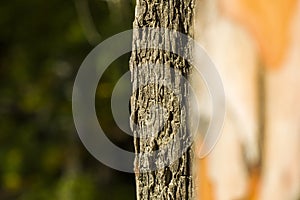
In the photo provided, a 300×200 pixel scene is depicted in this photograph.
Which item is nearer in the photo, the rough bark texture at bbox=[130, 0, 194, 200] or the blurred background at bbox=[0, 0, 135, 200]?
the rough bark texture at bbox=[130, 0, 194, 200]

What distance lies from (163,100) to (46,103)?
2.67 meters

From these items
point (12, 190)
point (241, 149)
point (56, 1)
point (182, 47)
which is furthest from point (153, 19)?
point (12, 190)

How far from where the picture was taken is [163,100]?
0.69 m

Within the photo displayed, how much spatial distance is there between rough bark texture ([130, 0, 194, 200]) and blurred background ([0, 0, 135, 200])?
2.37 meters

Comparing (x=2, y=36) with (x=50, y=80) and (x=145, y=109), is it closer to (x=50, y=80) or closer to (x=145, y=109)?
(x=50, y=80)

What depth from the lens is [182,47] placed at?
682 millimetres

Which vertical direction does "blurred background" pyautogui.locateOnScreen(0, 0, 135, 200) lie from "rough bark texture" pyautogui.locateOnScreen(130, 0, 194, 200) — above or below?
above

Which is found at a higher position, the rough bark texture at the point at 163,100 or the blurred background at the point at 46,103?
the blurred background at the point at 46,103

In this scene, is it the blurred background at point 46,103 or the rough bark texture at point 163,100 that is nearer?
the rough bark texture at point 163,100

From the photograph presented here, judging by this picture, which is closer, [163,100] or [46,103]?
[163,100]

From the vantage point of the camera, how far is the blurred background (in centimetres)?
316

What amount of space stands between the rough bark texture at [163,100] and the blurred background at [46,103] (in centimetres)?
237

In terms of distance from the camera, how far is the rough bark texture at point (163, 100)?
682 millimetres

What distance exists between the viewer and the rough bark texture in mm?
682
